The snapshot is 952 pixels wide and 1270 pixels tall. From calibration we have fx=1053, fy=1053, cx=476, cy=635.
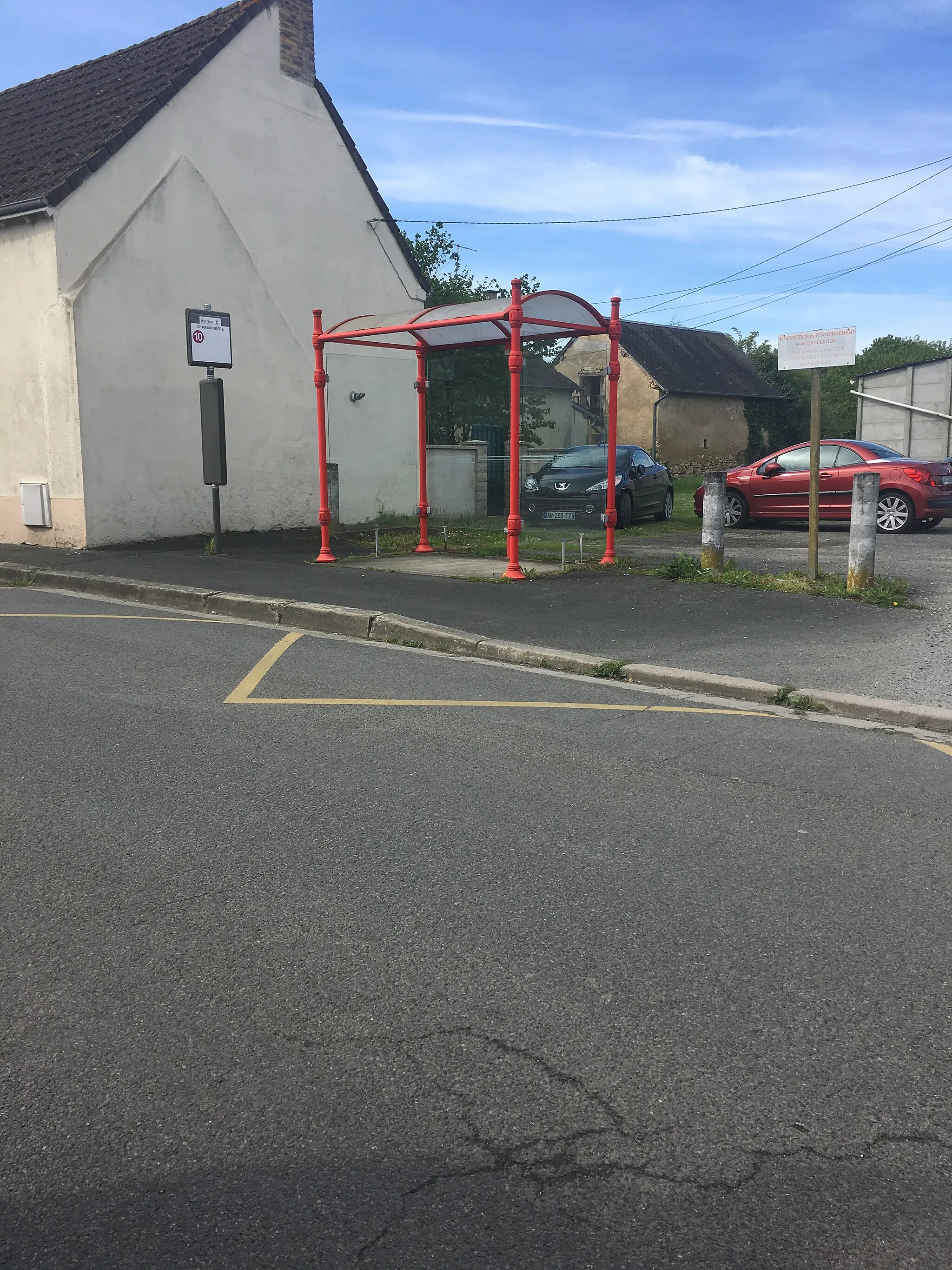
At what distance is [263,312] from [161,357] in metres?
2.49

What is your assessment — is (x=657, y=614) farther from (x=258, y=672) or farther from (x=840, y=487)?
(x=840, y=487)

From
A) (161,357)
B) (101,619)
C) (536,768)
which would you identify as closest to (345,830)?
(536,768)

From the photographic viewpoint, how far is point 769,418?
52031mm

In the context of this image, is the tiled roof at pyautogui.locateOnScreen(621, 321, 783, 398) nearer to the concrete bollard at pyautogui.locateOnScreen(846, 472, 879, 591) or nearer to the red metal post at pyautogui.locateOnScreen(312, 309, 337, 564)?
the red metal post at pyautogui.locateOnScreen(312, 309, 337, 564)

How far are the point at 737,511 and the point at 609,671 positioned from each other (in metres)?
12.5

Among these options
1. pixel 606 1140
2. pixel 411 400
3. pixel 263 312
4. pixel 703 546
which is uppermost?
pixel 263 312

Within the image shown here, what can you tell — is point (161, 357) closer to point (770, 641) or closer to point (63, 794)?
point (770, 641)

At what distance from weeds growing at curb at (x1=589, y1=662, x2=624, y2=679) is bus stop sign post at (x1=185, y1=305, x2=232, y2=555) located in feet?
23.4

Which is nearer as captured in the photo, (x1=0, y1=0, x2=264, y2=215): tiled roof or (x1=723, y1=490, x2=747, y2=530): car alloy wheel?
(x1=0, y1=0, x2=264, y2=215): tiled roof

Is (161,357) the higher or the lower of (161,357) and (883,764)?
the higher

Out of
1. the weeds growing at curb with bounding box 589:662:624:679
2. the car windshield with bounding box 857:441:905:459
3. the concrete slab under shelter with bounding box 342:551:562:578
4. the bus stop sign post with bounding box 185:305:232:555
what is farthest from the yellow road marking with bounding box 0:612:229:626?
the car windshield with bounding box 857:441:905:459

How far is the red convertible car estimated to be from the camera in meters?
17.0

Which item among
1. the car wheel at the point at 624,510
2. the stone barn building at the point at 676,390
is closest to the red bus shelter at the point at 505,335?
the car wheel at the point at 624,510

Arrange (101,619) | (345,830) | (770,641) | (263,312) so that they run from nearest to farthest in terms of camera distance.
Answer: (345,830) → (770,641) → (101,619) → (263,312)
